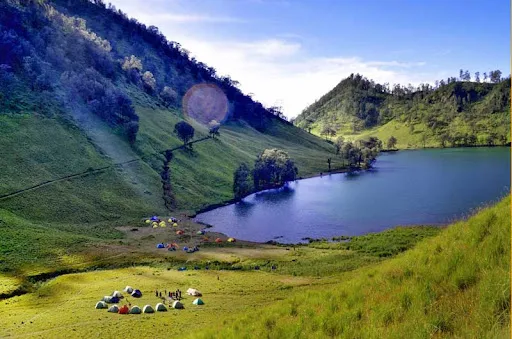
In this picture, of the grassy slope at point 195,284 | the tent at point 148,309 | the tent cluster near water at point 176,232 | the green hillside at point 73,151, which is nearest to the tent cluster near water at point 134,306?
the tent at point 148,309

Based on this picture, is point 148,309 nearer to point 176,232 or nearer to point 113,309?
point 113,309

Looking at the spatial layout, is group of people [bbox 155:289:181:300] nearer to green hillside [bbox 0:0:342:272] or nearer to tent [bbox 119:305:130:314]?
tent [bbox 119:305:130:314]

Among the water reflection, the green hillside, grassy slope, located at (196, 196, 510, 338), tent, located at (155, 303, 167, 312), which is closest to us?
grassy slope, located at (196, 196, 510, 338)

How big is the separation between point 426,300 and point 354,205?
10996 cm

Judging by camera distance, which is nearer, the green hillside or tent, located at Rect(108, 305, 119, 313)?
tent, located at Rect(108, 305, 119, 313)

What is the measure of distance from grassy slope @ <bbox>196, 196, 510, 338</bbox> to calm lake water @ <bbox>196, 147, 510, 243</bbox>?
7274cm

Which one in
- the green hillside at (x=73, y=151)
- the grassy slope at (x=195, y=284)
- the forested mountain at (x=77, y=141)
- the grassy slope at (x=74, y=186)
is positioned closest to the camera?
the grassy slope at (x=195, y=284)

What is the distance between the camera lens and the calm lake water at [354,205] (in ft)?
317

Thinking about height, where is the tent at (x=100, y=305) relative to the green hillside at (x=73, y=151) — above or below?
below

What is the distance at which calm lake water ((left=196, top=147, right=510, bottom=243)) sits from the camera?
96.6 meters

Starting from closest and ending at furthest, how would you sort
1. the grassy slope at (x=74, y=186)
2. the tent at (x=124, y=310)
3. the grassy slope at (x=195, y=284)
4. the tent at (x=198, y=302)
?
the grassy slope at (x=195, y=284) → the tent at (x=124, y=310) → the tent at (x=198, y=302) → the grassy slope at (x=74, y=186)

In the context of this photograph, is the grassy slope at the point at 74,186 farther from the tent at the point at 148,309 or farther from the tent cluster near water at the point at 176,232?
the tent at the point at 148,309

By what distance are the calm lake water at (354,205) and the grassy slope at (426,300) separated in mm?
72744

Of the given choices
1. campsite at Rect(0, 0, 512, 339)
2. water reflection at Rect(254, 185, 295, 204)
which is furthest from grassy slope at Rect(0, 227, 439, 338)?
water reflection at Rect(254, 185, 295, 204)
